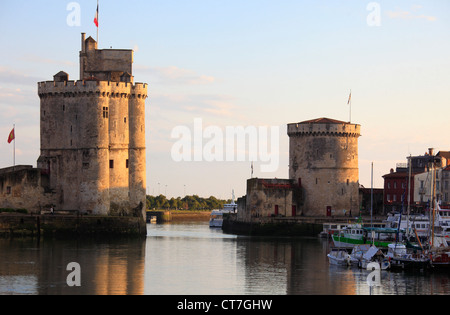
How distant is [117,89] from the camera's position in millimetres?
92500

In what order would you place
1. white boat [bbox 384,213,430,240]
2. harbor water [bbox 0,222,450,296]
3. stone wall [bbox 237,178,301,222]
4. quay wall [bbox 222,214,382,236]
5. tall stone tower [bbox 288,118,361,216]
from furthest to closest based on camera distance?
tall stone tower [bbox 288,118,361,216] < stone wall [bbox 237,178,301,222] < quay wall [bbox 222,214,382,236] < white boat [bbox 384,213,430,240] < harbor water [bbox 0,222,450,296]

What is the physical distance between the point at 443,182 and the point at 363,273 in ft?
187

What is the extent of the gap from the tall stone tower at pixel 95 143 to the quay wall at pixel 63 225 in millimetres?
2706

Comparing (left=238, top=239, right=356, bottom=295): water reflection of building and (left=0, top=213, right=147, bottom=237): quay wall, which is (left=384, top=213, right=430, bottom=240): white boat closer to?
(left=238, top=239, right=356, bottom=295): water reflection of building

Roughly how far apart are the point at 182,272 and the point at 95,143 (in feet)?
101

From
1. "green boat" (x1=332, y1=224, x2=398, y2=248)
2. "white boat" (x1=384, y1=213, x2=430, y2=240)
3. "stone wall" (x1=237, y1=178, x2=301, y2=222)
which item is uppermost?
"stone wall" (x1=237, y1=178, x2=301, y2=222)

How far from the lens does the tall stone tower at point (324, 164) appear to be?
345ft

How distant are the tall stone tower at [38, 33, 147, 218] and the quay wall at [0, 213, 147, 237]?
271cm

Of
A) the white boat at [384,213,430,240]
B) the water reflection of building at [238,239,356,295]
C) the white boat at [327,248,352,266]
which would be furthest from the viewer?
the white boat at [384,213,430,240]

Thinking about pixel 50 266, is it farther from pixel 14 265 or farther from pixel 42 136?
pixel 42 136

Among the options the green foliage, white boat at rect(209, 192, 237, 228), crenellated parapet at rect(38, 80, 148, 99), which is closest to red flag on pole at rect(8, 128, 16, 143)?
crenellated parapet at rect(38, 80, 148, 99)

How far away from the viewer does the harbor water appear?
54719 mm
